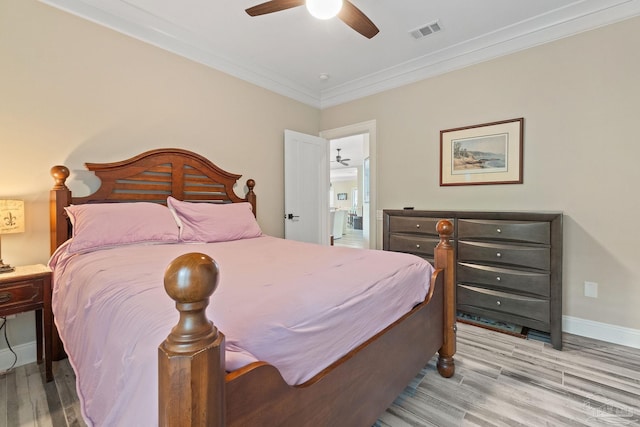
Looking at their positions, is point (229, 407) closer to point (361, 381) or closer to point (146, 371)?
point (146, 371)

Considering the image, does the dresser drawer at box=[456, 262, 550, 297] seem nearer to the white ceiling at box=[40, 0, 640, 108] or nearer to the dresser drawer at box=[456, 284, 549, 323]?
the dresser drawer at box=[456, 284, 549, 323]

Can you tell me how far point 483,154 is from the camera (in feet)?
9.77

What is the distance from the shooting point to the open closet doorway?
3850 millimetres

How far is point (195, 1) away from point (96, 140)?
138 cm

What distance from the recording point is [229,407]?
684 mm

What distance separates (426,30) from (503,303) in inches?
100

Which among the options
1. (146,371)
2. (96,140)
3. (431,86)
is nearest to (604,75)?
(431,86)

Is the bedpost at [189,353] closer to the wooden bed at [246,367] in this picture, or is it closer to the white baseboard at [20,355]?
the wooden bed at [246,367]

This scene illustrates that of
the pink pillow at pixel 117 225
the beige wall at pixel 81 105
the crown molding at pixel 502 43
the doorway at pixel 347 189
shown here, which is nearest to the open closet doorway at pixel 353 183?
the doorway at pixel 347 189

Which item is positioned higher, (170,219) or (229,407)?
(170,219)

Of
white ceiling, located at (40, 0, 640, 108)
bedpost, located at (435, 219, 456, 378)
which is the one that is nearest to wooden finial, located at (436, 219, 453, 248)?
bedpost, located at (435, 219, 456, 378)

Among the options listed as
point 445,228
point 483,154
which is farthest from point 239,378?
point 483,154

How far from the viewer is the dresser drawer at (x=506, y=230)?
228cm

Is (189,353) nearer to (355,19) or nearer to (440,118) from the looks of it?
(355,19)
